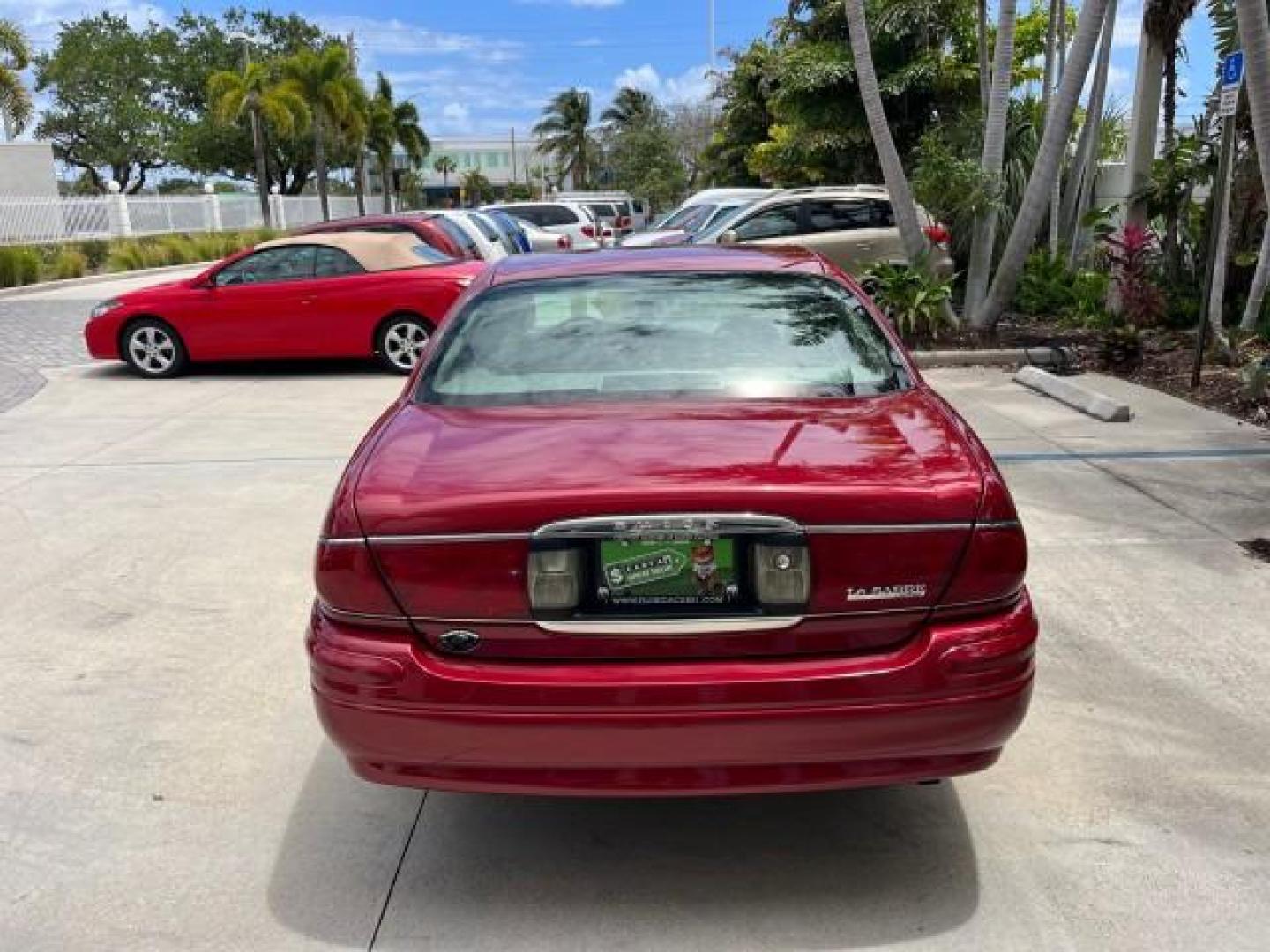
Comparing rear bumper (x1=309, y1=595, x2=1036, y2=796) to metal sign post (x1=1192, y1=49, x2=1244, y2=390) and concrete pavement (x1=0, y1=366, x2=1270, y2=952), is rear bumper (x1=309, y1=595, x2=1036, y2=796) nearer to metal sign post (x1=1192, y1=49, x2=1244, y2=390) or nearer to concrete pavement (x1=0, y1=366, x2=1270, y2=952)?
concrete pavement (x1=0, y1=366, x2=1270, y2=952)

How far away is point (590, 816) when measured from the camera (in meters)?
3.29

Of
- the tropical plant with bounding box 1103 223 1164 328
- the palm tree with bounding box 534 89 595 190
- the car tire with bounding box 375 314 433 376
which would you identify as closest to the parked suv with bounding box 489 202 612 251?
the car tire with bounding box 375 314 433 376

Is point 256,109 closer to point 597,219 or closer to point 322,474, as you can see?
point 597,219

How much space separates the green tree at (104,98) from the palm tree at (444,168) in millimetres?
34921

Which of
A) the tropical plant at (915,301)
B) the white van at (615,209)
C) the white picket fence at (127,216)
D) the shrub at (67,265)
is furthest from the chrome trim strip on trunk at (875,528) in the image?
the white picket fence at (127,216)

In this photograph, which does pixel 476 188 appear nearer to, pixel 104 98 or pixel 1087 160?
pixel 104 98

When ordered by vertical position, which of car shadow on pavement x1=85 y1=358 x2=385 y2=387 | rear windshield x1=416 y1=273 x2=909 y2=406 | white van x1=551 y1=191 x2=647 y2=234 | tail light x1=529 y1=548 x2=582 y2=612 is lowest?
car shadow on pavement x1=85 y1=358 x2=385 y2=387

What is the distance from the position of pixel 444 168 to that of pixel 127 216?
2672 inches

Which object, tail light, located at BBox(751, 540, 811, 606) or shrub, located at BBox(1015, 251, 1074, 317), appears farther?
shrub, located at BBox(1015, 251, 1074, 317)

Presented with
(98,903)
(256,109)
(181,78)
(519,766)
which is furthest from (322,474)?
(181,78)

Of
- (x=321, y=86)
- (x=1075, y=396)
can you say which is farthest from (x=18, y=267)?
(x=321, y=86)

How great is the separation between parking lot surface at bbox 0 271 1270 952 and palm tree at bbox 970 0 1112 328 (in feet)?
19.8

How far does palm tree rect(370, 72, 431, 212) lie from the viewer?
54906 mm

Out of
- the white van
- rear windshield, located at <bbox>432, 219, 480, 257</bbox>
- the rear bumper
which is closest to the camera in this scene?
the rear bumper
